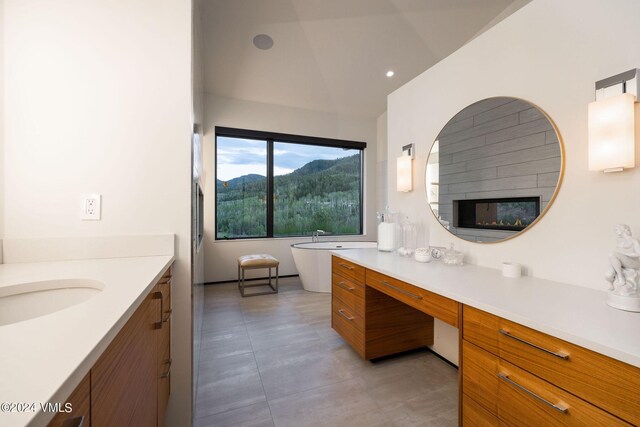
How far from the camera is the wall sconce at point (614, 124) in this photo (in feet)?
3.59

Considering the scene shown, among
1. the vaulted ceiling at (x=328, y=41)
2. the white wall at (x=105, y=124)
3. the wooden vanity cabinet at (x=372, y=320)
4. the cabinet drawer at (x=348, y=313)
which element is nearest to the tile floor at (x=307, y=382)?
the wooden vanity cabinet at (x=372, y=320)

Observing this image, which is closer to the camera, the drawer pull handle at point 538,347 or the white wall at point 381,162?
the drawer pull handle at point 538,347

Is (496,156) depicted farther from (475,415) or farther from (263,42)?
(263,42)

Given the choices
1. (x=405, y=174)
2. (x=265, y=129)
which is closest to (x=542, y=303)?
(x=405, y=174)

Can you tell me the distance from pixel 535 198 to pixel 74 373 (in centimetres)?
193

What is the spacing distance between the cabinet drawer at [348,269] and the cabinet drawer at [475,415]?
0.92 meters

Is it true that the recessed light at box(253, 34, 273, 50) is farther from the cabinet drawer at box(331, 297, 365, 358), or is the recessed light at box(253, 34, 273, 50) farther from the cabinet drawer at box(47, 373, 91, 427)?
the cabinet drawer at box(47, 373, 91, 427)

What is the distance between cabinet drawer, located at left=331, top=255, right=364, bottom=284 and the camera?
6.51 feet

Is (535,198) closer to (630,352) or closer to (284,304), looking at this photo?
(630,352)

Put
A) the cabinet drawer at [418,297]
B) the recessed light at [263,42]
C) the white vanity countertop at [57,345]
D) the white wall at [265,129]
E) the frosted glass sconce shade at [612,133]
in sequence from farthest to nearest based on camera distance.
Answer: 1. the white wall at [265,129]
2. the recessed light at [263,42]
3. the cabinet drawer at [418,297]
4. the frosted glass sconce shade at [612,133]
5. the white vanity countertop at [57,345]

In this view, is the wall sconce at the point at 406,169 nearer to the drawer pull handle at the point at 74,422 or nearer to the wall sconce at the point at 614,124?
the wall sconce at the point at 614,124

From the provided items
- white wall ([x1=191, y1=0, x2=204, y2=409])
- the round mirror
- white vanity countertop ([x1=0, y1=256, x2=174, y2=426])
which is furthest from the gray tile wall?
white vanity countertop ([x1=0, y1=256, x2=174, y2=426])

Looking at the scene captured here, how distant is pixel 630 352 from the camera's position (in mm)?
693

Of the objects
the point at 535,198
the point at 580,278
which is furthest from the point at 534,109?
the point at 580,278
